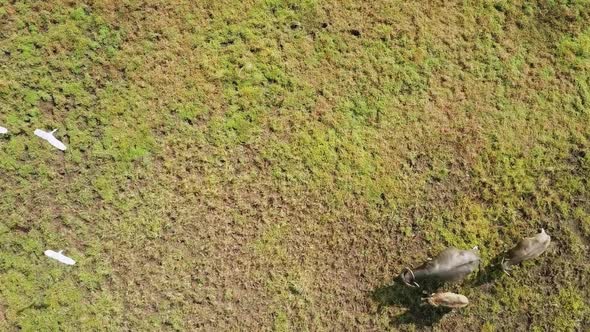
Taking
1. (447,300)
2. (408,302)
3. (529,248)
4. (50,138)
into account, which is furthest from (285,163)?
(529,248)

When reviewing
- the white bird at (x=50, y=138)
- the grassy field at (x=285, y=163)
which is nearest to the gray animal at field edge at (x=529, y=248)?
the grassy field at (x=285, y=163)

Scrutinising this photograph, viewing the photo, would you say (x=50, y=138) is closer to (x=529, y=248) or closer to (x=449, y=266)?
(x=449, y=266)

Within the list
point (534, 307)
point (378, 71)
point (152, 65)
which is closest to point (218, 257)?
point (152, 65)

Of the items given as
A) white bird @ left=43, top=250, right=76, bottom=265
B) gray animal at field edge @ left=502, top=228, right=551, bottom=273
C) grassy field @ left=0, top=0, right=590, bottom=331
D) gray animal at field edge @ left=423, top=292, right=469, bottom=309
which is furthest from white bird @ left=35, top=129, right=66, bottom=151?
gray animal at field edge @ left=502, top=228, right=551, bottom=273

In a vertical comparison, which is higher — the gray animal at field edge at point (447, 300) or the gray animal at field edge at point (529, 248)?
the gray animal at field edge at point (529, 248)

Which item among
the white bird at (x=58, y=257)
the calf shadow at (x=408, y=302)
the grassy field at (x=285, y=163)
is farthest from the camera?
the calf shadow at (x=408, y=302)

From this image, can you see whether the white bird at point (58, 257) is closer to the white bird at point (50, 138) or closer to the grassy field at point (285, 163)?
the grassy field at point (285, 163)

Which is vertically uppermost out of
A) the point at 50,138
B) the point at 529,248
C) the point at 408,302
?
the point at 50,138
